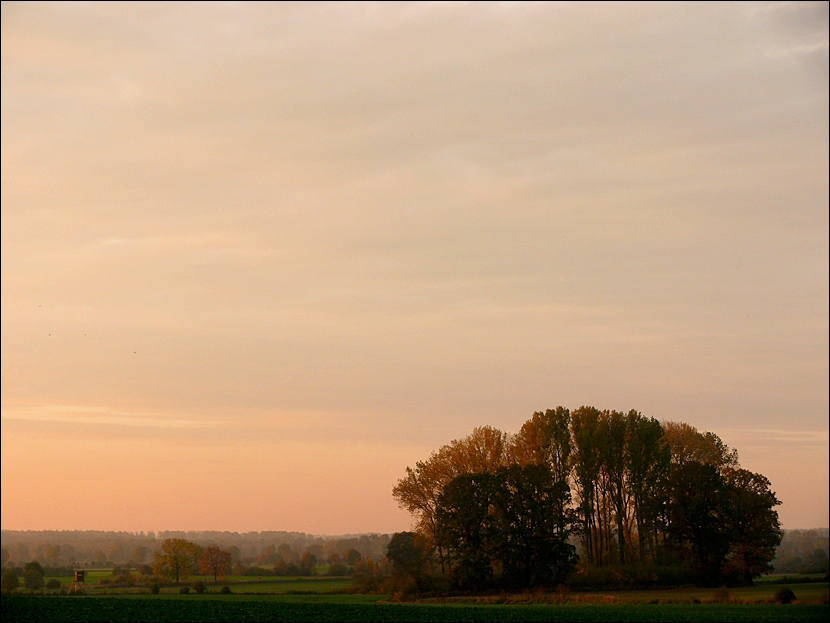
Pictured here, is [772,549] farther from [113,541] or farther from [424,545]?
[113,541]

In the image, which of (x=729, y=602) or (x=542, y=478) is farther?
(x=542, y=478)

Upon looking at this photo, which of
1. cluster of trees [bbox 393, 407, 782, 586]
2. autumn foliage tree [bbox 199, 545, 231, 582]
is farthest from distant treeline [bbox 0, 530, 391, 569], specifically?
cluster of trees [bbox 393, 407, 782, 586]

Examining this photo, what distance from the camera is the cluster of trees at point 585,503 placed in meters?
74.5

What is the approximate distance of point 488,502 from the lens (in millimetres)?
77250

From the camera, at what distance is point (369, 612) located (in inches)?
2137

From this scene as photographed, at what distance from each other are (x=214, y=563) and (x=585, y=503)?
5733 centimetres

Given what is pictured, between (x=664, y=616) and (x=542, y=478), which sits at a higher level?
(x=542, y=478)

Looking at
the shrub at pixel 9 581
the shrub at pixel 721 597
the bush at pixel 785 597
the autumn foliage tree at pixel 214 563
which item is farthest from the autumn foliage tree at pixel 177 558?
the bush at pixel 785 597

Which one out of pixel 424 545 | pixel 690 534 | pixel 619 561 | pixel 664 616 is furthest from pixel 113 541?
pixel 664 616

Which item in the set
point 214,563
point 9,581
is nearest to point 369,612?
point 9,581

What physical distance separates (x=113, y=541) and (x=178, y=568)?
221 feet

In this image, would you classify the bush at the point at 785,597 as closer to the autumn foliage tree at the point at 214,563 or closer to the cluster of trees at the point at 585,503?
the cluster of trees at the point at 585,503

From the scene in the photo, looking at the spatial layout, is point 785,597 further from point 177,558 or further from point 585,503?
point 177,558

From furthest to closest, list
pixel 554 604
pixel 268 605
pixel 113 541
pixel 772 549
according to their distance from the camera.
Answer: pixel 113 541 < pixel 772 549 < pixel 554 604 < pixel 268 605
